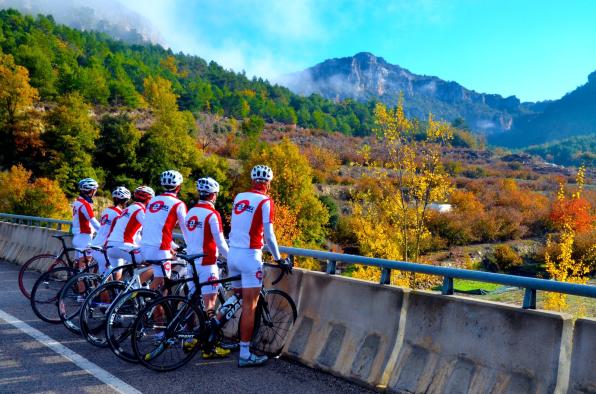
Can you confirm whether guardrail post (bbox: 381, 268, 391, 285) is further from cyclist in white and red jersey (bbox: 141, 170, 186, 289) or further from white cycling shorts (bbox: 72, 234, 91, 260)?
white cycling shorts (bbox: 72, 234, 91, 260)

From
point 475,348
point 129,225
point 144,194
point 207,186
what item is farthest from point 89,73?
point 475,348

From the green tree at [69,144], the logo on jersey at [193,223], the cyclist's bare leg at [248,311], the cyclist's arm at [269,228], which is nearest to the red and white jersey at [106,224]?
the logo on jersey at [193,223]

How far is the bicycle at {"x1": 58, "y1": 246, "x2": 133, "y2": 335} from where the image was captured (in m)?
7.33

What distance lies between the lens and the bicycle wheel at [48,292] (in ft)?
26.1

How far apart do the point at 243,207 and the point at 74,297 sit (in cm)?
336

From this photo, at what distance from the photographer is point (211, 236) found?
6.44m

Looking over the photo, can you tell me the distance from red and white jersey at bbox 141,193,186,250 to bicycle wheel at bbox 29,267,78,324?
6.40ft

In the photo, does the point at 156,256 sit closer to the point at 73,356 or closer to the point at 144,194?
the point at 144,194

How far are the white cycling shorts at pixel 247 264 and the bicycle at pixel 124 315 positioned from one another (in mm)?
781

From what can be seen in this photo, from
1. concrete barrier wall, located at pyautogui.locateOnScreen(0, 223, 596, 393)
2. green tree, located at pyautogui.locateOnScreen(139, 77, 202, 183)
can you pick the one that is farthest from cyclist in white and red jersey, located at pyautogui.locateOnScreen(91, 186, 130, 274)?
green tree, located at pyautogui.locateOnScreen(139, 77, 202, 183)

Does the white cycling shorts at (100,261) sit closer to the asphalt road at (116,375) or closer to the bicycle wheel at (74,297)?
the bicycle wheel at (74,297)

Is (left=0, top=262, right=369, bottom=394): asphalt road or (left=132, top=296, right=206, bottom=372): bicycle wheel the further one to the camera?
(left=132, top=296, right=206, bottom=372): bicycle wheel

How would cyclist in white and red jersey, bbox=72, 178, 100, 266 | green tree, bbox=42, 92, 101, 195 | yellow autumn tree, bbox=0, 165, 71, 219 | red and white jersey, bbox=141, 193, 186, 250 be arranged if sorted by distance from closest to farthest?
red and white jersey, bbox=141, 193, 186, 250 → cyclist in white and red jersey, bbox=72, 178, 100, 266 → yellow autumn tree, bbox=0, 165, 71, 219 → green tree, bbox=42, 92, 101, 195

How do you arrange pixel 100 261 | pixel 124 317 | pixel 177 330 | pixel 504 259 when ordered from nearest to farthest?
pixel 177 330 < pixel 124 317 < pixel 100 261 < pixel 504 259
